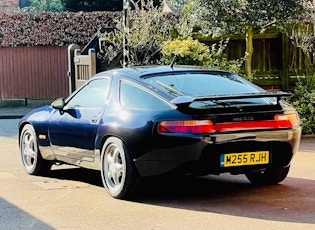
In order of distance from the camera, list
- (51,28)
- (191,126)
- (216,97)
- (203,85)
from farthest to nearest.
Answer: (51,28) → (203,85) → (216,97) → (191,126)

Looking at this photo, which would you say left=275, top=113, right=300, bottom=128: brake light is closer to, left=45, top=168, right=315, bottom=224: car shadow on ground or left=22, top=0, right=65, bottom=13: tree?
left=45, top=168, right=315, bottom=224: car shadow on ground

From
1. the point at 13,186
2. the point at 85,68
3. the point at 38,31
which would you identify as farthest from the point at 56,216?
the point at 38,31

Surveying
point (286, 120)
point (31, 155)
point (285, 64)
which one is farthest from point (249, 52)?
point (286, 120)

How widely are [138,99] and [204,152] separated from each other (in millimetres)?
1137

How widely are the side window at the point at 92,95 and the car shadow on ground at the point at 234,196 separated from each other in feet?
3.33

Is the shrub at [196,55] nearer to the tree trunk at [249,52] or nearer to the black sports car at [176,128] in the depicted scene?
the tree trunk at [249,52]

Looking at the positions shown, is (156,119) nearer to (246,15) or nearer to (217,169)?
(217,169)

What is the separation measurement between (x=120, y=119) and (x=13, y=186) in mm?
1856

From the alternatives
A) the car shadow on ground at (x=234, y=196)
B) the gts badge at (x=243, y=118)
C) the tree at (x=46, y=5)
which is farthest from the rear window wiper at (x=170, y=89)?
the tree at (x=46, y=5)

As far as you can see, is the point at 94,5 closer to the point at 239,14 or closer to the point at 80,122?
the point at 239,14

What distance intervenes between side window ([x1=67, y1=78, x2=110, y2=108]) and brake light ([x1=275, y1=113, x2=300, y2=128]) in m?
2.11

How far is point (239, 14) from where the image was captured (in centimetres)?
1402

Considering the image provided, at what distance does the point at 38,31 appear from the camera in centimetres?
2520

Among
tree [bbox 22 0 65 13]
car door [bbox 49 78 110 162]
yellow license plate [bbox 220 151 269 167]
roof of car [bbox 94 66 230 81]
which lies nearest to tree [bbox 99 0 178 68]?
car door [bbox 49 78 110 162]
